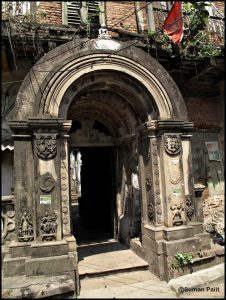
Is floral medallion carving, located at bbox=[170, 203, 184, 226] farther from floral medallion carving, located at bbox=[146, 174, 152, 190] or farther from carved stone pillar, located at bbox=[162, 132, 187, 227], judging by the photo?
floral medallion carving, located at bbox=[146, 174, 152, 190]

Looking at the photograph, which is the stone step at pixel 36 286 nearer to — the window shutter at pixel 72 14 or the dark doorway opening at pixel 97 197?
the dark doorway opening at pixel 97 197

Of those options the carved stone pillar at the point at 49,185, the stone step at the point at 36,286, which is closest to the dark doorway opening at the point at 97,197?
the carved stone pillar at the point at 49,185

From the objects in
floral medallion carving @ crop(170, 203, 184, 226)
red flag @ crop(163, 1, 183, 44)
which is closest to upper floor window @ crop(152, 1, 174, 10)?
red flag @ crop(163, 1, 183, 44)

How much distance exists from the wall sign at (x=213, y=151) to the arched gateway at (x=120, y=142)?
2568 millimetres

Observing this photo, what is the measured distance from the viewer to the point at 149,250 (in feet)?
20.0

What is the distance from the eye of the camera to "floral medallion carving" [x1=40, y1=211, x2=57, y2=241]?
5191 mm

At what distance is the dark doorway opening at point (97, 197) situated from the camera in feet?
27.7

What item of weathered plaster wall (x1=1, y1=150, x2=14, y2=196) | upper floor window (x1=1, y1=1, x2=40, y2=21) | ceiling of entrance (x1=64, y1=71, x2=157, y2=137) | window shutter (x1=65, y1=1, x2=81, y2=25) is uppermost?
window shutter (x1=65, y1=1, x2=81, y2=25)

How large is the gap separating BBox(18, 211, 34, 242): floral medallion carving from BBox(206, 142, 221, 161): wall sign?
5869mm

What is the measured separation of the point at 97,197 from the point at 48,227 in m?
4.87

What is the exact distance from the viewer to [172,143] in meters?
6.07

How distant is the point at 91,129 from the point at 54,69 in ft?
8.40

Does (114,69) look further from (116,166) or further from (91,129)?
(116,166)

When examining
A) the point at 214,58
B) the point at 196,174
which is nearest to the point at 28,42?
the point at 214,58
